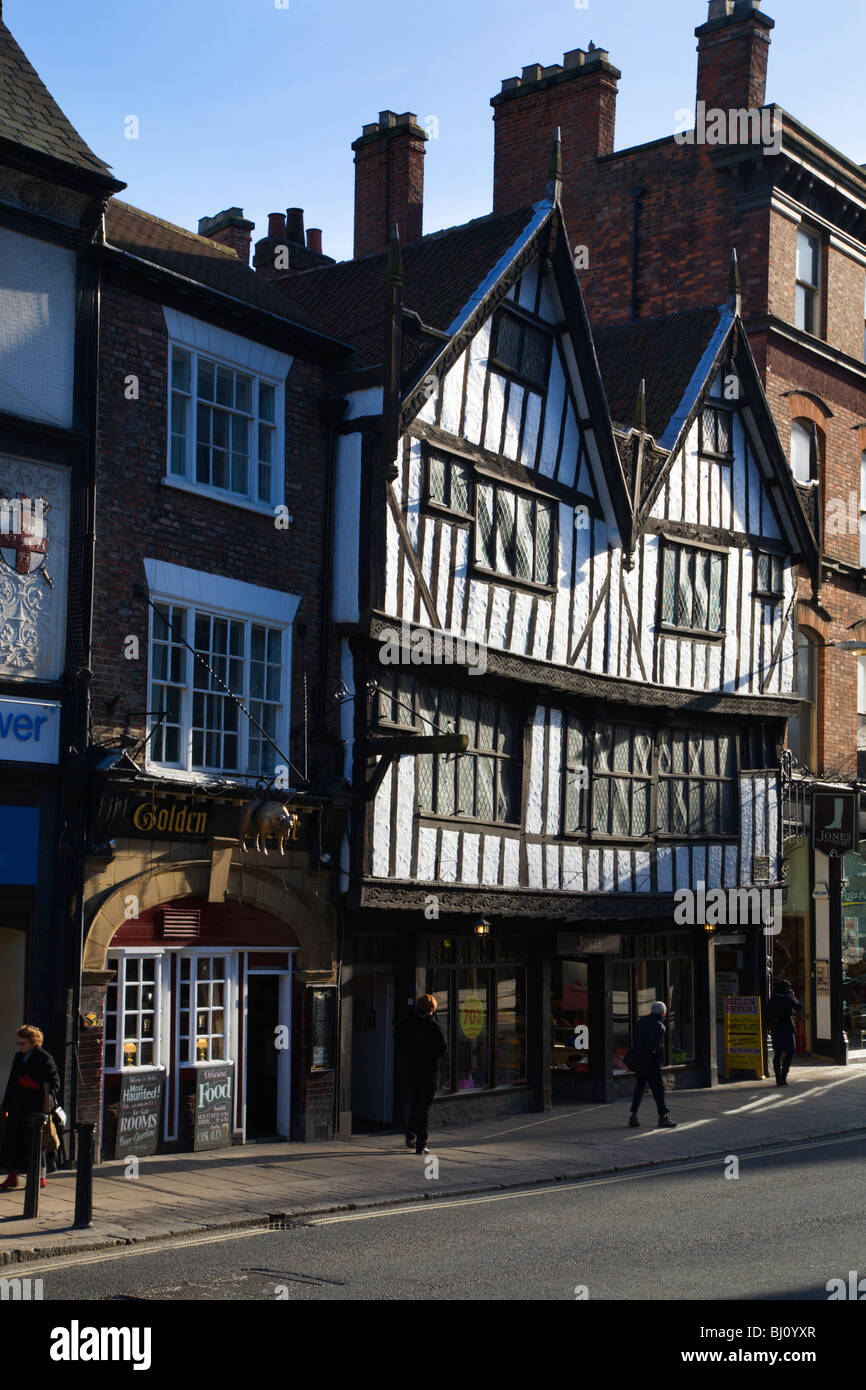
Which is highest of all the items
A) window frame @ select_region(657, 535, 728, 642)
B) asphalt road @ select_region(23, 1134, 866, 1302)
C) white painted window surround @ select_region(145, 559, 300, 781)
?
window frame @ select_region(657, 535, 728, 642)

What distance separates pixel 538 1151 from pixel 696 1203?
435 centimetres

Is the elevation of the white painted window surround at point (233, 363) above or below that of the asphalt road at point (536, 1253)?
above

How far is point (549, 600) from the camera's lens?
2145cm

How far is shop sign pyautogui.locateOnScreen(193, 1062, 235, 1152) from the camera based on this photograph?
16688 millimetres

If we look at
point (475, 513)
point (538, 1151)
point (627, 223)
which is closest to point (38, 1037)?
point (538, 1151)

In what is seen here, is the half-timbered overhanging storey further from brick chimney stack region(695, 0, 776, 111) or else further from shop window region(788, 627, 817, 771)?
brick chimney stack region(695, 0, 776, 111)

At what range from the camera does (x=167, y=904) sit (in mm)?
16688

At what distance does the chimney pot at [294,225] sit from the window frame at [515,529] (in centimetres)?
1099

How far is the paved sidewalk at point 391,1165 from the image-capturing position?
12.6m

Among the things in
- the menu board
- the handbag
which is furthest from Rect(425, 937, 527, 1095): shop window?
the handbag

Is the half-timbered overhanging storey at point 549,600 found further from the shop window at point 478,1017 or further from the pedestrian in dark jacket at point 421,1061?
the pedestrian in dark jacket at point 421,1061

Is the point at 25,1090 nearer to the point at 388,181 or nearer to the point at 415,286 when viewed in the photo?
the point at 415,286

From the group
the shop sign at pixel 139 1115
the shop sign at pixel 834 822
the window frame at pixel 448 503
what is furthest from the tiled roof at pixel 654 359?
the shop sign at pixel 139 1115

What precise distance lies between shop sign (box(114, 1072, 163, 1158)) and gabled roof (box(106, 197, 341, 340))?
8667 mm
